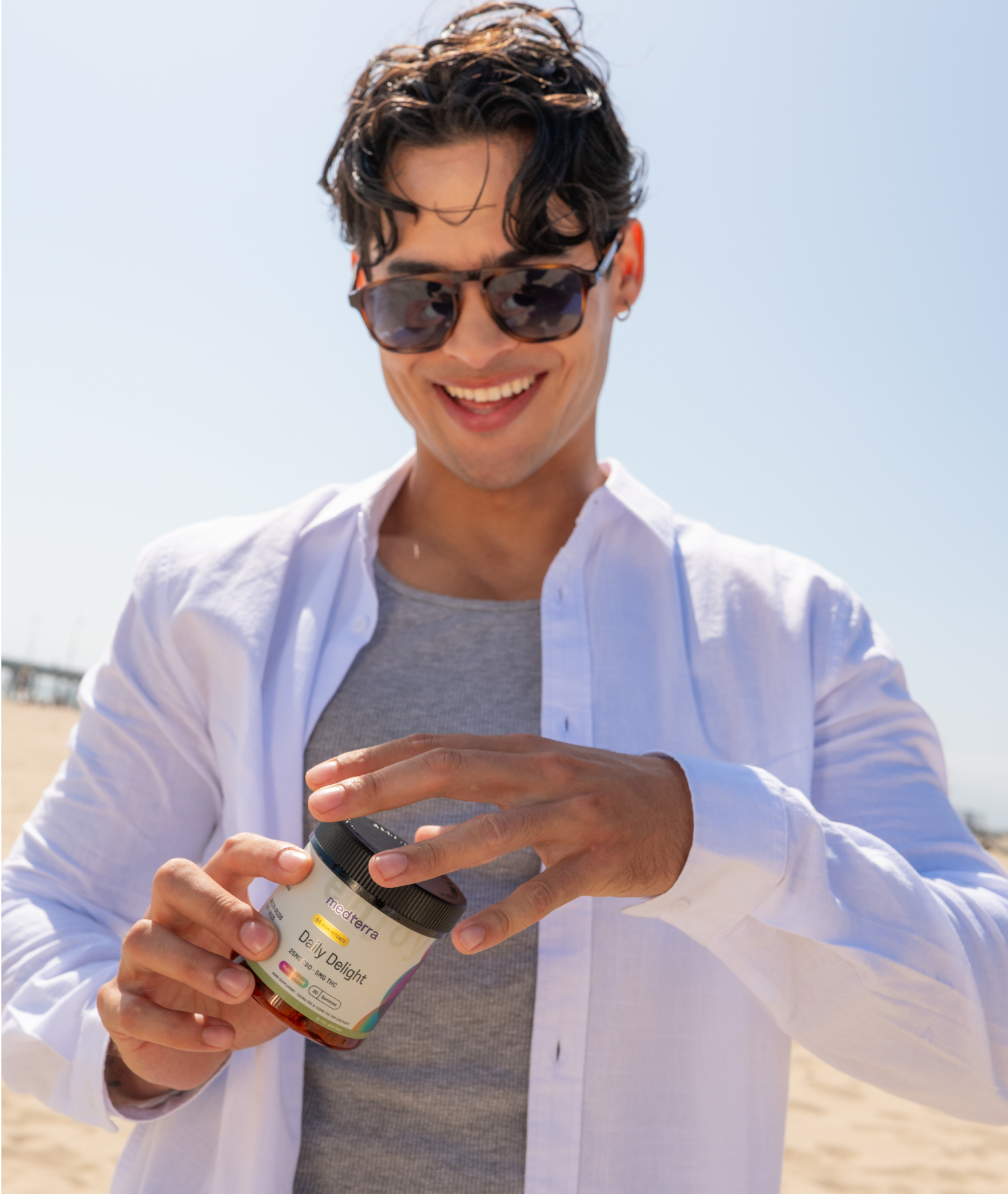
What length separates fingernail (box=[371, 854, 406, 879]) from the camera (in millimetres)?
1078

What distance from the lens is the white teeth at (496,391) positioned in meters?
2.01

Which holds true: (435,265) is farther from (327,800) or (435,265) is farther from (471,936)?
(471,936)

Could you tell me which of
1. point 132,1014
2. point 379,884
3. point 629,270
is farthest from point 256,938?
point 629,270

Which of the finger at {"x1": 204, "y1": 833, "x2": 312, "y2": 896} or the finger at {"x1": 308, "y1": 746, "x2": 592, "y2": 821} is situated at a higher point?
the finger at {"x1": 308, "y1": 746, "x2": 592, "y2": 821}

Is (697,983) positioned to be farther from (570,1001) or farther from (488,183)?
(488,183)

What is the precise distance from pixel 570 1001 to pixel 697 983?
0.24 meters

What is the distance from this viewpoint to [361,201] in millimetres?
1986

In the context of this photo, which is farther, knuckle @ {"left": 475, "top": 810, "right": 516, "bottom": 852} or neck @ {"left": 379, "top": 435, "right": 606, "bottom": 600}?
neck @ {"left": 379, "top": 435, "right": 606, "bottom": 600}

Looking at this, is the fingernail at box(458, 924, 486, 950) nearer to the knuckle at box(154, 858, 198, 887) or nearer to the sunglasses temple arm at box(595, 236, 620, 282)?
the knuckle at box(154, 858, 198, 887)

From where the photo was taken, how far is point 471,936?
1048mm

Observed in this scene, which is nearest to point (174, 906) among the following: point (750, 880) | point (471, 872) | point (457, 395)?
point (471, 872)

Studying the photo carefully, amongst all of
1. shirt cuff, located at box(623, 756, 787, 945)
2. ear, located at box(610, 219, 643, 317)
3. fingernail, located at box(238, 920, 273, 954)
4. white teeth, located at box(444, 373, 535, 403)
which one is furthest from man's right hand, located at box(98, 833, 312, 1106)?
ear, located at box(610, 219, 643, 317)

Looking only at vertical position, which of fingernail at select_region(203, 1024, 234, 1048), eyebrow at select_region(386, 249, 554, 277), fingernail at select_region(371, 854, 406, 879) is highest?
eyebrow at select_region(386, 249, 554, 277)

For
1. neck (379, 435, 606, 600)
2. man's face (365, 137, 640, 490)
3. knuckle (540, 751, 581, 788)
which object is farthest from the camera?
neck (379, 435, 606, 600)
